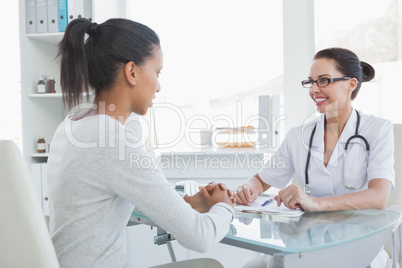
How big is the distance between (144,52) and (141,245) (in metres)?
2.07

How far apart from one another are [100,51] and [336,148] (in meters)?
1.10

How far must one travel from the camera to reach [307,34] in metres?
2.88

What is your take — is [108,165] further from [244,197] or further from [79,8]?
[79,8]

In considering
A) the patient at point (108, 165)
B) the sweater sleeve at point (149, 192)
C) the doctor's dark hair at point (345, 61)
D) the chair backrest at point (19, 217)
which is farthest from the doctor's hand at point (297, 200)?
the chair backrest at point (19, 217)

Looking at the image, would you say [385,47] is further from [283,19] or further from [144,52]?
[144,52]

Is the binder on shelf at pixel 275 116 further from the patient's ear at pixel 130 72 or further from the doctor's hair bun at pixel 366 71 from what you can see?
the patient's ear at pixel 130 72

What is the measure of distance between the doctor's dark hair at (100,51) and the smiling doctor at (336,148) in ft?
2.37

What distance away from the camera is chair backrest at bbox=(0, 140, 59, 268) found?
39.4 inches

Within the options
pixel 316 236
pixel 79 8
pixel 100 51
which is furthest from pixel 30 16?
pixel 316 236

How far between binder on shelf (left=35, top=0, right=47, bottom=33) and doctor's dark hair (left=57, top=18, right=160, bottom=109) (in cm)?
174

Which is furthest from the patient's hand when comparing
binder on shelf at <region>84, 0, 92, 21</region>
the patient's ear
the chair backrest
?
binder on shelf at <region>84, 0, 92, 21</region>

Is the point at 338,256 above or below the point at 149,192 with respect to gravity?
below

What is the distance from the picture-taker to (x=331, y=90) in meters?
1.92

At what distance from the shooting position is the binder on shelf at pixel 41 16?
9.23ft
